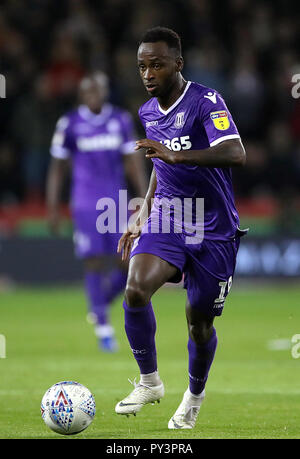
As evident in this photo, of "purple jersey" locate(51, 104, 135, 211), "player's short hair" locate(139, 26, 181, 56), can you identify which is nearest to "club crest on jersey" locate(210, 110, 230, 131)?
"player's short hair" locate(139, 26, 181, 56)

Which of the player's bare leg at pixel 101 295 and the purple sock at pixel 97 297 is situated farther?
the purple sock at pixel 97 297

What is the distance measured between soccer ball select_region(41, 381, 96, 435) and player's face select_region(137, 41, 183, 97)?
1785mm

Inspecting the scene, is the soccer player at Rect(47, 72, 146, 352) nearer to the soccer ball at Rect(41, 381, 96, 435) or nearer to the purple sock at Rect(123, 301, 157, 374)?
the purple sock at Rect(123, 301, 157, 374)

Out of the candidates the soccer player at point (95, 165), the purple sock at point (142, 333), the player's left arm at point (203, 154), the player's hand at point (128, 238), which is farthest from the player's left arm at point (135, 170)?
the player's left arm at point (203, 154)

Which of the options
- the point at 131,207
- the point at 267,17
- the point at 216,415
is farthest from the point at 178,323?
the point at 267,17

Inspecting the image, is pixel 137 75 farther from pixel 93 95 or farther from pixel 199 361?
pixel 199 361

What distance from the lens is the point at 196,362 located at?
247 inches

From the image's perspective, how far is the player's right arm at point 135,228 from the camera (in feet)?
20.7

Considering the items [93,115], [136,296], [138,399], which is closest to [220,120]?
[136,296]

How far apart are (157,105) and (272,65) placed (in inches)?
480

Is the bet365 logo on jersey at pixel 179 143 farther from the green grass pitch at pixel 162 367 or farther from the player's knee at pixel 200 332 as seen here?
the green grass pitch at pixel 162 367

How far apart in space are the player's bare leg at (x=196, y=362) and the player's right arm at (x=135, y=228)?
20.8 inches
